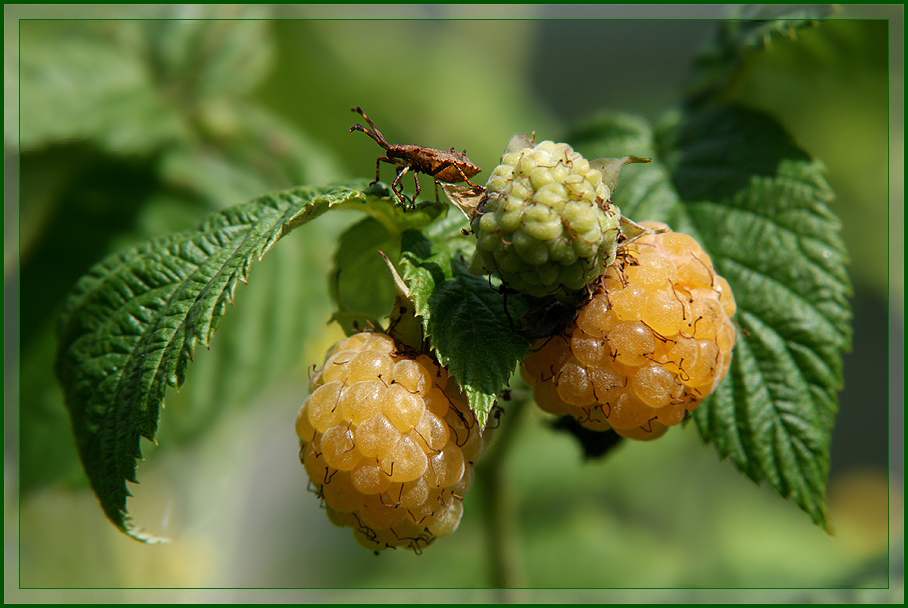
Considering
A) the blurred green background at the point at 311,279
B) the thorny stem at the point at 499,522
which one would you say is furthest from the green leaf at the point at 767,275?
the thorny stem at the point at 499,522

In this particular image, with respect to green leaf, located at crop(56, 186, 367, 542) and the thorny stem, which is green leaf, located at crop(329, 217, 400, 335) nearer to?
green leaf, located at crop(56, 186, 367, 542)

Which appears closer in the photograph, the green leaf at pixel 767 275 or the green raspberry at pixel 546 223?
the green raspberry at pixel 546 223

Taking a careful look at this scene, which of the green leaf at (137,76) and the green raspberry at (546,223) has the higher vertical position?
the green raspberry at (546,223)

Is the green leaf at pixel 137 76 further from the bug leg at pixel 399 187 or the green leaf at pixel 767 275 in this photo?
the green leaf at pixel 767 275

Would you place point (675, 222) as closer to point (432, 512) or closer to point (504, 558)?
point (432, 512)

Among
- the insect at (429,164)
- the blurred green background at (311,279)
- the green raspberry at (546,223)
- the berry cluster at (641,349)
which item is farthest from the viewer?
the blurred green background at (311,279)

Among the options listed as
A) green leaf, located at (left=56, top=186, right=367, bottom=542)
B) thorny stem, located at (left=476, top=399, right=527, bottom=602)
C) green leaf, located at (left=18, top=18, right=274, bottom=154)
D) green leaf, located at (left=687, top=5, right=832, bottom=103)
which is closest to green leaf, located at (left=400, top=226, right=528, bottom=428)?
green leaf, located at (left=56, top=186, right=367, bottom=542)
